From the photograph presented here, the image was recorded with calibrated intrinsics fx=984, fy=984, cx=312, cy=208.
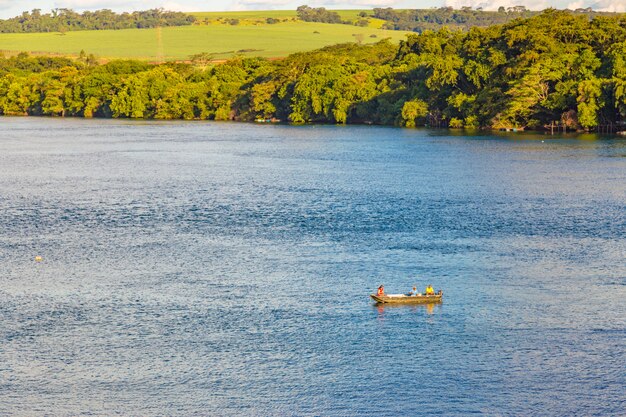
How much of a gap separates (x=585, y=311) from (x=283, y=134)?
91.2m

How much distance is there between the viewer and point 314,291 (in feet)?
144

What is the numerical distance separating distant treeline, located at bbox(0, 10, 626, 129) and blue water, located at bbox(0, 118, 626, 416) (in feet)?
106

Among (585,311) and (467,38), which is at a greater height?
(467,38)

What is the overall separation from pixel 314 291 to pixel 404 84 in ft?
338

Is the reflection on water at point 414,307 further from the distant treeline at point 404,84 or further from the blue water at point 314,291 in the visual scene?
the distant treeline at point 404,84

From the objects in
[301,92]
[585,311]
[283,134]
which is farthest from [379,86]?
[585,311]

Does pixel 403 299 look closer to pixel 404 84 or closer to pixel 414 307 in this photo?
pixel 414 307

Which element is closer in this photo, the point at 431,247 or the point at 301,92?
the point at 431,247

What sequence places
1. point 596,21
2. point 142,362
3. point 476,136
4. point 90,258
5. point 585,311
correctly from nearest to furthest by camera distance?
point 142,362, point 585,311, point 90,258, point 476,136, point 596,21

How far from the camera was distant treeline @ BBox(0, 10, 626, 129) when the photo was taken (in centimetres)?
11725

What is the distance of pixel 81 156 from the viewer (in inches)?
4013

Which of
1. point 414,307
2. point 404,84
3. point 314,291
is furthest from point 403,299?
point 404,84

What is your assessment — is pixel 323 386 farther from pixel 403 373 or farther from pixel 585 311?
pixel 585 311

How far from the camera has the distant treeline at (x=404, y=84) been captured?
385 ft
